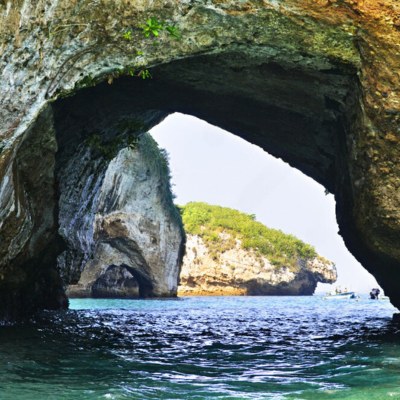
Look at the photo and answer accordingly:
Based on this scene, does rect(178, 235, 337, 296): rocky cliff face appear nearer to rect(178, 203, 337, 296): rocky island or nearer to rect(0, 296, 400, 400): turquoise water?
rect(178, 203, 337, 296): rocky island

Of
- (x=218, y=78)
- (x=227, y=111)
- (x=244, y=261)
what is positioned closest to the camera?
(x=218, y=78)

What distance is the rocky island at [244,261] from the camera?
89.6 meters

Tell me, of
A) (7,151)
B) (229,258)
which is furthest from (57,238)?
(229,258)

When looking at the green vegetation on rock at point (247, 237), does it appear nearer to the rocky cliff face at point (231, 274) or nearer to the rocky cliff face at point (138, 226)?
the rocky cliff face at point (231, 274)

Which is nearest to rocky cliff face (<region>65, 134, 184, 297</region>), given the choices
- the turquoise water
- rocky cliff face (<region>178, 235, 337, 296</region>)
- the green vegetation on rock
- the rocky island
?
the turquoise water

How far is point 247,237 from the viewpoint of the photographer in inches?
3730

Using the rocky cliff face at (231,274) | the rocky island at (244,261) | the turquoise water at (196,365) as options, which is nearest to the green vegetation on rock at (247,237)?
the rocky island at (244,261)

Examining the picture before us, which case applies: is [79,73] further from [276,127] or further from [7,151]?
[276,127]

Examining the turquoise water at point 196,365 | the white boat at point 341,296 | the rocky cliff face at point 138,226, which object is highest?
the rocky cliff face at point 138,226

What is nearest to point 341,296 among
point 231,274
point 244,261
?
point 231,274

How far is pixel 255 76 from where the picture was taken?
10.7m

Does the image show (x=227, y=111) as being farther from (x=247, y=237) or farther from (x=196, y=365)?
A: (x=247, y=237)

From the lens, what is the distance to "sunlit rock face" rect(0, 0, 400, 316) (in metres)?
8.73

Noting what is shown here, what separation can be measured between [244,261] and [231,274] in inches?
142
